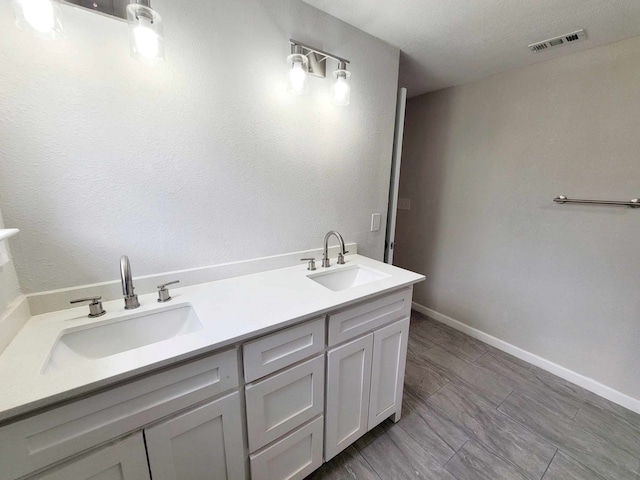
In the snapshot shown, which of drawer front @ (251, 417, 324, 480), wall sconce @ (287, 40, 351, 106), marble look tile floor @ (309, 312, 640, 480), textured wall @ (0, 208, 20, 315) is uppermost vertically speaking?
wall sconce @ (287, 40, 351, 106)

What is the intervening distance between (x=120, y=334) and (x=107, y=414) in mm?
348

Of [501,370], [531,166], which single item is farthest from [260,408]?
[531,166]

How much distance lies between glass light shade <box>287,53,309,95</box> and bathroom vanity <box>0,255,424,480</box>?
0.95 m

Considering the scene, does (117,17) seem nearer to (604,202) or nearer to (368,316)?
(368,316)

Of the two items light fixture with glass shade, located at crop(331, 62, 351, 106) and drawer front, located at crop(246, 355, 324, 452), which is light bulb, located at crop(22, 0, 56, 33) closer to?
light fixture with glass shade, located at crop(331, 62, 351, 106)

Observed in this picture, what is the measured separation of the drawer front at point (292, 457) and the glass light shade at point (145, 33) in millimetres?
1509

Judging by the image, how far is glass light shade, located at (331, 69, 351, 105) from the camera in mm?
1374

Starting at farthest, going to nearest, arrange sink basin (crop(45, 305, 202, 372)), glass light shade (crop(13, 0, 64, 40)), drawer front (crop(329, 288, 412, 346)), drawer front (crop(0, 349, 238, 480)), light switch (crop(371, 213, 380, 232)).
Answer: light switch (crop(371, 213, 380, 232)), drawer front (crop(329, 288, 412, 346)), sink basin (crop(45, 305, 202, 372)), glass light shade (crop(13, 0, 64, 40)), drawer front (crop(0, 349, 238, 480))

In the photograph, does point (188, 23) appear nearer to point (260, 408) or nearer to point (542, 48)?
point (260, 408)

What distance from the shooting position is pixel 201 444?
33.0 inches

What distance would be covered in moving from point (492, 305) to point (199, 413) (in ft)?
7.90

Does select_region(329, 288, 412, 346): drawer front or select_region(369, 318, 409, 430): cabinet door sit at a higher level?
select_region(329, 288, 412, 346): drawer front

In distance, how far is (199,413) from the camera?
808 millimetres

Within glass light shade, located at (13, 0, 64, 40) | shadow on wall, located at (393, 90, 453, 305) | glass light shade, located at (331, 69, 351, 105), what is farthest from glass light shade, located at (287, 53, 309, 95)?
shadow on wall, located at (393, 90, 453, 305)
